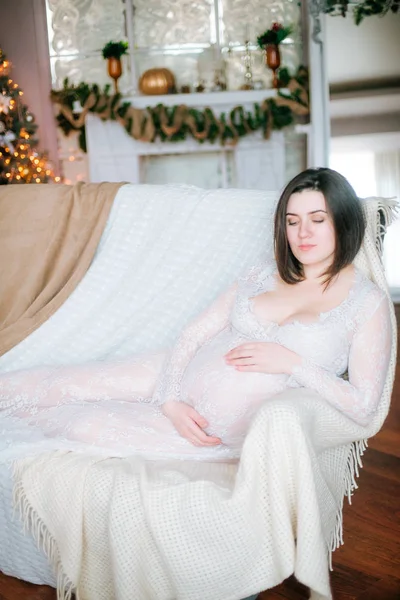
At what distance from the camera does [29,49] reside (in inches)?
215

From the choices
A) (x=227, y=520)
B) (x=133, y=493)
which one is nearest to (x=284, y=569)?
(x=227, y=520)

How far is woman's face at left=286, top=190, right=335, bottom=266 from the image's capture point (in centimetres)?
178

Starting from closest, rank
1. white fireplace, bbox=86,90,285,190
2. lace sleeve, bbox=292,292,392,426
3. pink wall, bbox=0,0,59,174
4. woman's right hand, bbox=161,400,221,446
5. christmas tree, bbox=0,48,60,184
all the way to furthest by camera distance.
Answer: lace sleeve, bbox=292,292,392,426 < woman's right hand, bbox=161,400,221,446 < christmas tree, bbox=0,48,60,184 < white fireplace, bbox=86,90,285,190 < pink wall, bbox=0,0,59,174

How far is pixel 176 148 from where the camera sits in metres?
5.25

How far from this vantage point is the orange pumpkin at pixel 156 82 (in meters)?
5.16

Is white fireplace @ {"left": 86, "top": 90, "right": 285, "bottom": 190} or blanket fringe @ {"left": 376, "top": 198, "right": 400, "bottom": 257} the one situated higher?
white fireplace @ {"left": 86, "top": 90, "right": 285, "bottom": 190}

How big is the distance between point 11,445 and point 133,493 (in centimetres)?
42

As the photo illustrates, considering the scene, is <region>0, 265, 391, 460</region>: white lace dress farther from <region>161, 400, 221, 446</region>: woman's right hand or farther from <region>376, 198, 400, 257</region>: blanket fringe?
<region>376, 198, 400, 257</region>: blanket fringe

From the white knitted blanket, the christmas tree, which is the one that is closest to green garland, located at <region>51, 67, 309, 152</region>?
the christmas tree

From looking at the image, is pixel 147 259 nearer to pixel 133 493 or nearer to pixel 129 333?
pixel 129 333

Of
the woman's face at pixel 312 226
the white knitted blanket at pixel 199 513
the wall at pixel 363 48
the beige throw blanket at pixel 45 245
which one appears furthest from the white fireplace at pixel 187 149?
the white knitted blanket at pixel 199 513

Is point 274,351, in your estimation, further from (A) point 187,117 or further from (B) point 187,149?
(B) point 187,149

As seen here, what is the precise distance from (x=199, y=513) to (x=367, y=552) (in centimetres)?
74

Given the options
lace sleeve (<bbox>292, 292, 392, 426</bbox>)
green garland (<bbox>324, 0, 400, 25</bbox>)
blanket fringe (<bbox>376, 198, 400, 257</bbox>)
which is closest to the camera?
lace sleeve (<bbox>292, 292, 392, 426</bbox>)
